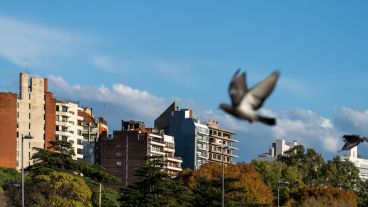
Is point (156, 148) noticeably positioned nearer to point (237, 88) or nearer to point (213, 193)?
point (213, 193)

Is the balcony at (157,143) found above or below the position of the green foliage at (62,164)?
above

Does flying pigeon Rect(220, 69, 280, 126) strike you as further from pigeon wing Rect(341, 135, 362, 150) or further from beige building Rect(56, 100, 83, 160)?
beige building Rect(56, 100, 83, 160)

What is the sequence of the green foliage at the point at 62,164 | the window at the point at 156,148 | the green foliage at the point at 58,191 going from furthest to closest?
1. the window at the point at 156,148
2. the green foliage at the point at 62,164
3. the green foliage at the point at 58,191

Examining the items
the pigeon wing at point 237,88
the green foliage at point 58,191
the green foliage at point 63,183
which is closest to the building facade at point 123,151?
the green foliage at point 63,183

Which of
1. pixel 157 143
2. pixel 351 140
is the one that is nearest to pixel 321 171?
pixel 157 143

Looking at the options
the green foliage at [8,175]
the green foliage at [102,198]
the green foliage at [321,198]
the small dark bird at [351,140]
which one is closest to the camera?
the small dark bird at [351,140]

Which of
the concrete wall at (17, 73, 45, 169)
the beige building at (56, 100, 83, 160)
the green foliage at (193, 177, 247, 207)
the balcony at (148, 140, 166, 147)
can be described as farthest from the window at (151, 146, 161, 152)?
the green foliage at (193, 177, 247, 207)

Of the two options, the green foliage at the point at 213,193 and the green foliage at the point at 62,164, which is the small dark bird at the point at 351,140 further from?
the green foliage at the point at 62,164

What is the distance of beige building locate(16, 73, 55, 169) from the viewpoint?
174375 mm

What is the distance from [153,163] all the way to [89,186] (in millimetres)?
6290

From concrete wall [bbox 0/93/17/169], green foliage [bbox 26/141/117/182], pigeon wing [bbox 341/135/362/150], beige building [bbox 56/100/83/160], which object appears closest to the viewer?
pigeon wing [bbox 341/135/362/150]

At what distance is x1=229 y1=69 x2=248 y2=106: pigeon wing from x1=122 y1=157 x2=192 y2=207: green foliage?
74672 mm

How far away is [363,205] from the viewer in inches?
6250

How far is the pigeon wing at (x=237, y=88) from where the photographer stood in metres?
14.5
